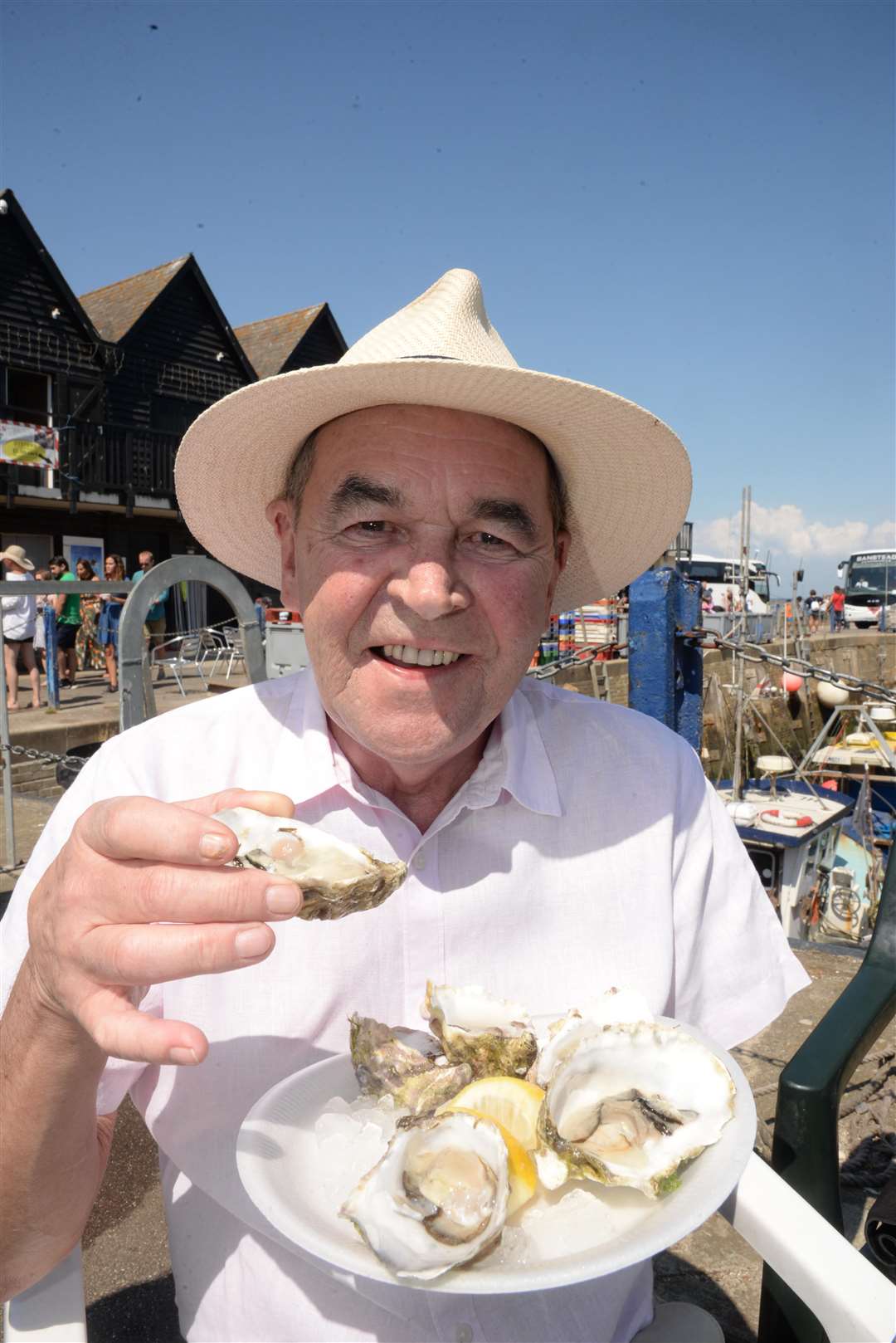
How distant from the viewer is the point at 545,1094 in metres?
1.04

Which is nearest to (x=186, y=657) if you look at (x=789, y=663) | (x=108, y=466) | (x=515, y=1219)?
(x=108, y=466)

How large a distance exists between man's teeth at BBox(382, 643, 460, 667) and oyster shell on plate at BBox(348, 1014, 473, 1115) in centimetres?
56

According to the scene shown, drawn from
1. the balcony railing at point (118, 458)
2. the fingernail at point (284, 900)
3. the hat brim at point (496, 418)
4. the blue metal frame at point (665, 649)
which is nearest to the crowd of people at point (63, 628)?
the balcony railing at point (118, 458)

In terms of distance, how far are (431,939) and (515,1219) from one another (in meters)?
0.50

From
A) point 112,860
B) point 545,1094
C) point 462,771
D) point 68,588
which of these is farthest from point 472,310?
point 68,588

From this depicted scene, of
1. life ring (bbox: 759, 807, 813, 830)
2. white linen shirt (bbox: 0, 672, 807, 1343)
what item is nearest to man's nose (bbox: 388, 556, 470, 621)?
white linen shirt (bbox: 0, 672, 807, 1343)

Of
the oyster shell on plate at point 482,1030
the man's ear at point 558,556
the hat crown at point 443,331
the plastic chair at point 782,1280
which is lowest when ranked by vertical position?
the plastic chair at point 782,1280

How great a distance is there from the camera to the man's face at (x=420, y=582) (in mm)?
1401

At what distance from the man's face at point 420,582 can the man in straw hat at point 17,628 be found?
9024mm

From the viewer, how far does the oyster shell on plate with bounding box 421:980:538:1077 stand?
118cm

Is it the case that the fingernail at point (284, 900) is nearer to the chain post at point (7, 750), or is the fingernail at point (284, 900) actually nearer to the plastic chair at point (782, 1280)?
the plastic chair at point (782, 1280)

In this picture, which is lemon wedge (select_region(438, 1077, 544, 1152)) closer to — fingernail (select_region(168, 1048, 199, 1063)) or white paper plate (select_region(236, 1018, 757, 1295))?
white paper plate (select_region(236, 1018, 757, 1295))

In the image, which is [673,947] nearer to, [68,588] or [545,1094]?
[545,1094]

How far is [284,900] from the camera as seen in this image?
837 millimetres
